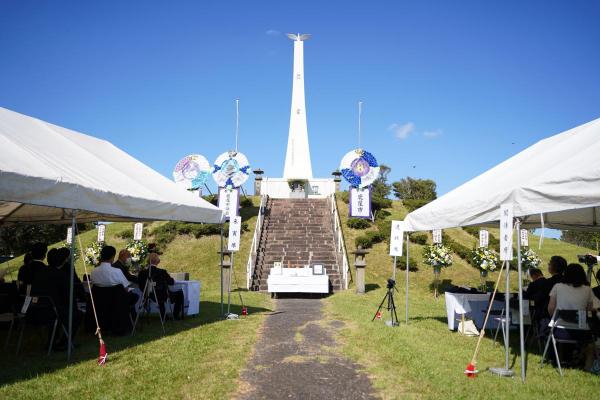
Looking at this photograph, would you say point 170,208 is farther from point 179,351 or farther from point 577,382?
point 577,382

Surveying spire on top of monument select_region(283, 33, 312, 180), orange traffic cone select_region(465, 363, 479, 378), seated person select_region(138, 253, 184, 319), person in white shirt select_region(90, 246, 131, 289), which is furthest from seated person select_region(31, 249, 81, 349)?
spire on top of monument select_region(283, 33, 312, 180)

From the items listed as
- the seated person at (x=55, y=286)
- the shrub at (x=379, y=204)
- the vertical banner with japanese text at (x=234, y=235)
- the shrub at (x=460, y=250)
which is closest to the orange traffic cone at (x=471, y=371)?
the seated person at (x=55, y=286)

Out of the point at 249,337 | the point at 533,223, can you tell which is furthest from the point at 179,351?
the point at 533,223

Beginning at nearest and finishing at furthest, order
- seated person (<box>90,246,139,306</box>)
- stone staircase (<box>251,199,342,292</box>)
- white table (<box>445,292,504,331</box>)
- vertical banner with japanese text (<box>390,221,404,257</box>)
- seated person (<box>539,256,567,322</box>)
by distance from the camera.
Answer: seated person (<box>539,256,567,322</box>)
seated person (<box>90,246,139,306</box>)
white table (<box>445,292,504,331</box>)
vertical banner with japanese text (<box>390,221,404,257</box>)
stone staircase (<box>251,199,342,292</box>)

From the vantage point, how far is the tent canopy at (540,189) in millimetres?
5633

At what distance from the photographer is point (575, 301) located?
643 cm

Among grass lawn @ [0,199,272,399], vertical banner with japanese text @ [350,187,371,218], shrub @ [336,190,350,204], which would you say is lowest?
grass lawn @ [0,199,272,399]

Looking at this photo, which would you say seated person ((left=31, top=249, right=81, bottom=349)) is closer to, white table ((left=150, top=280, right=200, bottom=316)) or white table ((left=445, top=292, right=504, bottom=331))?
white table ((left=150, top=280, right=200, bottom=316))

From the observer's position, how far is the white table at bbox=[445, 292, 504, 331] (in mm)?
9500

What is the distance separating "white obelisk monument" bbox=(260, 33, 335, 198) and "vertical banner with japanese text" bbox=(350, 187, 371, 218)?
689 centimetres

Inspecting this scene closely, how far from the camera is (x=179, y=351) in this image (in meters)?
7.27

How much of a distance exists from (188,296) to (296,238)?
13517mm

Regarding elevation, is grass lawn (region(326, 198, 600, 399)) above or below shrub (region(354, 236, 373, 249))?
below

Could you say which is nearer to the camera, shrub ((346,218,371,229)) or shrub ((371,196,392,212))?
shrub ((346,218,371,229))
